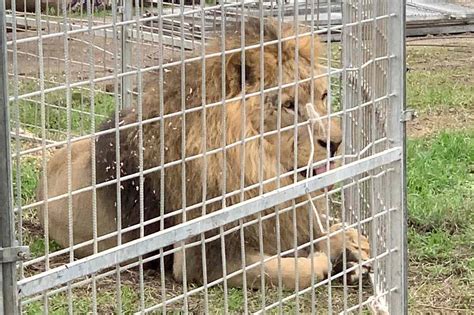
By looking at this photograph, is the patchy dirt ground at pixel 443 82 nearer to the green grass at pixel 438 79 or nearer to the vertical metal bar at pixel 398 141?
the green grass at pixel 438 79

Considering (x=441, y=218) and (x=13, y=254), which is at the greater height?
(x=13, y=254)

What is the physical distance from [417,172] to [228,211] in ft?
9.07

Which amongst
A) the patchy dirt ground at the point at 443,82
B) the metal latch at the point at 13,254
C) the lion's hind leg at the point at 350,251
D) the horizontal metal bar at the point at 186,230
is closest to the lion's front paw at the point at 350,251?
the lion's hind leg at the point at 350,251

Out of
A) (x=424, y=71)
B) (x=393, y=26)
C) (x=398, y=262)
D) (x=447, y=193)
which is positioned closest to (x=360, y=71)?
(x=393, y=26)

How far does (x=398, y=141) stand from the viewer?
3.27 meters

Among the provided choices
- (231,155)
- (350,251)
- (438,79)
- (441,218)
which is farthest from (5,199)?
(438,79)

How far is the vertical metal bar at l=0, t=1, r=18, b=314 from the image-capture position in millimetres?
2096

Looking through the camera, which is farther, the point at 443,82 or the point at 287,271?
the point at 443,82

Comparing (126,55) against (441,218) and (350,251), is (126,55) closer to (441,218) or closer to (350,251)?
(441,218)

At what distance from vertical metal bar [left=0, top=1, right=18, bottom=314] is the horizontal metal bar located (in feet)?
0.10

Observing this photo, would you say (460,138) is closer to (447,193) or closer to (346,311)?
(447,193)

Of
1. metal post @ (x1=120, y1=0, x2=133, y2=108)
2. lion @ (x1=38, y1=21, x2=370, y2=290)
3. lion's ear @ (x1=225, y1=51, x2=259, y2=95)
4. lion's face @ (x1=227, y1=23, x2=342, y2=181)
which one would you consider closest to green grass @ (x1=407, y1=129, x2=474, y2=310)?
lion @ (x1=38, y1=21, x2=370, y2=290)

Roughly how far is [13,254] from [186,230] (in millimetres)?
532

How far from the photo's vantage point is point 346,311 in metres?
3.10
